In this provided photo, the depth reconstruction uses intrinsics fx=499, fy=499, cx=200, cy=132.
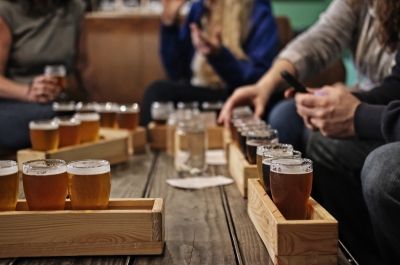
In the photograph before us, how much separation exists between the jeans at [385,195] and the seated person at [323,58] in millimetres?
860

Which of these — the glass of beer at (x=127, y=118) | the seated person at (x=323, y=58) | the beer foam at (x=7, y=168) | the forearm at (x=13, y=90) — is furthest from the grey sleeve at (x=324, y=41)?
the beer foam at (x=7, y=168)

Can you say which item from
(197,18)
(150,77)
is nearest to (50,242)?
(197,18)

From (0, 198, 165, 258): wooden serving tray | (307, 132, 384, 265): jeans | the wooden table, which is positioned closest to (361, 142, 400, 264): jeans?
the wooden table

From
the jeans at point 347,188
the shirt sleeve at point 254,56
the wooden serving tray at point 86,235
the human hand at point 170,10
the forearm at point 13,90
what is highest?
the human hand at point 170,10

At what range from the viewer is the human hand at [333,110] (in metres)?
1.52

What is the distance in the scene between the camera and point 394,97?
1724 millimetres

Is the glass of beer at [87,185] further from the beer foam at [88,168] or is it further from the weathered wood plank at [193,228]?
the weathered wood plank at [193,228]

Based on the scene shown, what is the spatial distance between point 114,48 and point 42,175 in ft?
8.99

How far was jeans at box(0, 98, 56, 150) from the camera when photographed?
2.43 metres

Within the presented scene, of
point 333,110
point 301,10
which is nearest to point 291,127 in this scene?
point 333,110

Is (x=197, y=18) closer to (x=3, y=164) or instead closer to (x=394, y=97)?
(x=394, y=97)

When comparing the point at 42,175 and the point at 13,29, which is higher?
the point at 13,29

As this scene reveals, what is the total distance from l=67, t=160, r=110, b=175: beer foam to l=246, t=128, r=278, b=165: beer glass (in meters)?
0.52

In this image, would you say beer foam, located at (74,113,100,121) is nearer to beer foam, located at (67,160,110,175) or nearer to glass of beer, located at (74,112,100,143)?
glass of beer, located at (74,112,100,143)
